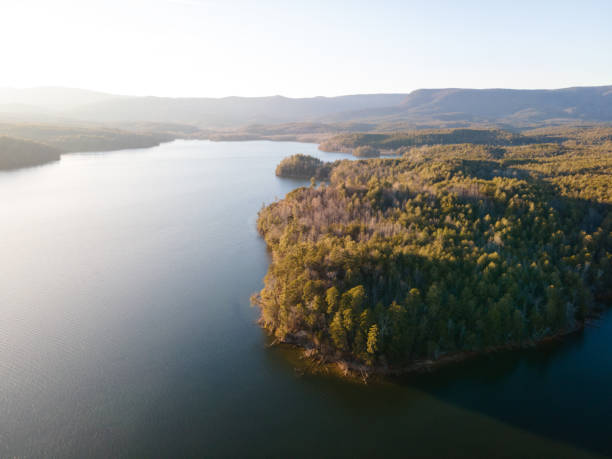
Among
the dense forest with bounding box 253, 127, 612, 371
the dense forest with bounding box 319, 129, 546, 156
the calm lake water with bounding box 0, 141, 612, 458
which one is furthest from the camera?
the dense forest with bounding box 319, 129, 546, 156

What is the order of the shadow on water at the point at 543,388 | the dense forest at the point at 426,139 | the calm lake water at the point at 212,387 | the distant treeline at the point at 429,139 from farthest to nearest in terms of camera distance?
the dense forest at the point at 426,139
the distant treeline at the point at 429,139
the shadow on water at the point at 543,388
the calm lake water at the point at 212,387

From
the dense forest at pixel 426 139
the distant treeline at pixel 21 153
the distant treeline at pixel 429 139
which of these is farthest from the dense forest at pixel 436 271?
the distant treeline at pixel 21 153

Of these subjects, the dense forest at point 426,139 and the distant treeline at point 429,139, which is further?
the dense forest at point 426,139

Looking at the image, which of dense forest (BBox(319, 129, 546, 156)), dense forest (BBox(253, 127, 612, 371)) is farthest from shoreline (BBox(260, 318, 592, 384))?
dense forest (BBox(319, 129, 546, 156))

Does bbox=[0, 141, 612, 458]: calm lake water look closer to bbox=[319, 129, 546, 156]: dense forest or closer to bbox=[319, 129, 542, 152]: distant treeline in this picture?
bbox=[319, 129, 546, 156]: dense forest

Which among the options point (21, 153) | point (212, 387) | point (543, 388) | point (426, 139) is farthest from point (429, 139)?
point (21, 153)

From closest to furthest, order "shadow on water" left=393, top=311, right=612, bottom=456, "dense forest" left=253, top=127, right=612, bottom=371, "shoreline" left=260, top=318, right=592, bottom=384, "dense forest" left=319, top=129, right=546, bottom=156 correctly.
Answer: "shadow on water" left=393, top=311, right=612, bottom=456 → "shoreline" left=260, top=318, right=592, bottom=384 → "dense forest" left=253, top=127, right=612, bottom=371 → "dense forest" left=319, top=129, right=546, bottom=156

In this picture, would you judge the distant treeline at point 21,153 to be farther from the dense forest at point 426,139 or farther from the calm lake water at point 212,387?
the dense forest at point 426,139

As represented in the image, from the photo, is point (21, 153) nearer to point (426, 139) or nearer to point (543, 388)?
point (543, 388)
